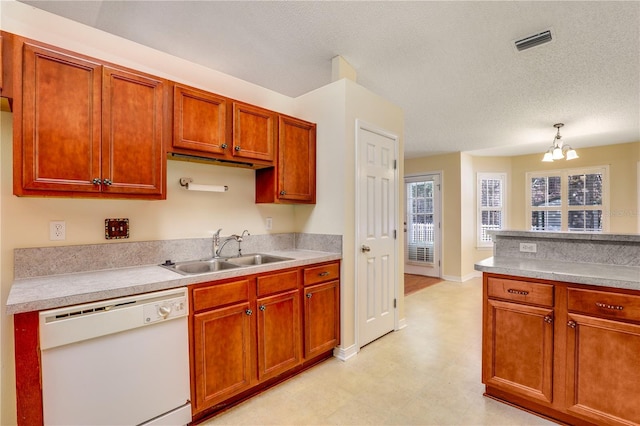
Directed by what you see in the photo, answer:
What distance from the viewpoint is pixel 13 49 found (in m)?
1.50

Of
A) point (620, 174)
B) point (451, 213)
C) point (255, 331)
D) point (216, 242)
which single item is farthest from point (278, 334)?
point (620, 174)

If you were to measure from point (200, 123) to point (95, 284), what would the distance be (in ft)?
3.93

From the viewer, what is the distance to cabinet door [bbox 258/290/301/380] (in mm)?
2139

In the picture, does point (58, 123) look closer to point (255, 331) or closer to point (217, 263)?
point (217, 263)

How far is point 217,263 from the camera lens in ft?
7.98

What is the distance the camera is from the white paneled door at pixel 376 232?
2.83 m

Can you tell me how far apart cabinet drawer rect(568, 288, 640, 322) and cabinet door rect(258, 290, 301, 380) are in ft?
5.79

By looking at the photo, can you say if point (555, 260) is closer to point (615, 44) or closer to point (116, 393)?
point (615, 44)

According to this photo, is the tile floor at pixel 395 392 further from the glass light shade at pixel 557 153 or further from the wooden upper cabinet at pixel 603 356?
the glass light shade at pixel 557 153

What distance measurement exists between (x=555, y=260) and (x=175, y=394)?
269cm

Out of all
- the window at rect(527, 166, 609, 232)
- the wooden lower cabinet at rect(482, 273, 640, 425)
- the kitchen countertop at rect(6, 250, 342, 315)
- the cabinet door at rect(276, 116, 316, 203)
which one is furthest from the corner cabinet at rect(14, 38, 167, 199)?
the window at rect(527, 166, 609, 232)

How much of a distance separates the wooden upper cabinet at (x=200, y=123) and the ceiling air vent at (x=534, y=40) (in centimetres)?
233

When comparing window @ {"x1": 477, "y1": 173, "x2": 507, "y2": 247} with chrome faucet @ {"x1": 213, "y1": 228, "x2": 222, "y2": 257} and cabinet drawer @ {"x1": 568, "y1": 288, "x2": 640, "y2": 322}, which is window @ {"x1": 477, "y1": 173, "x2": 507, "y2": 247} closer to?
cabinet drawer @ {"x1": 568, "y1": 288, "x2": 640, "y2": 322}

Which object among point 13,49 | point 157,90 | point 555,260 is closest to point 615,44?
point 555,260
